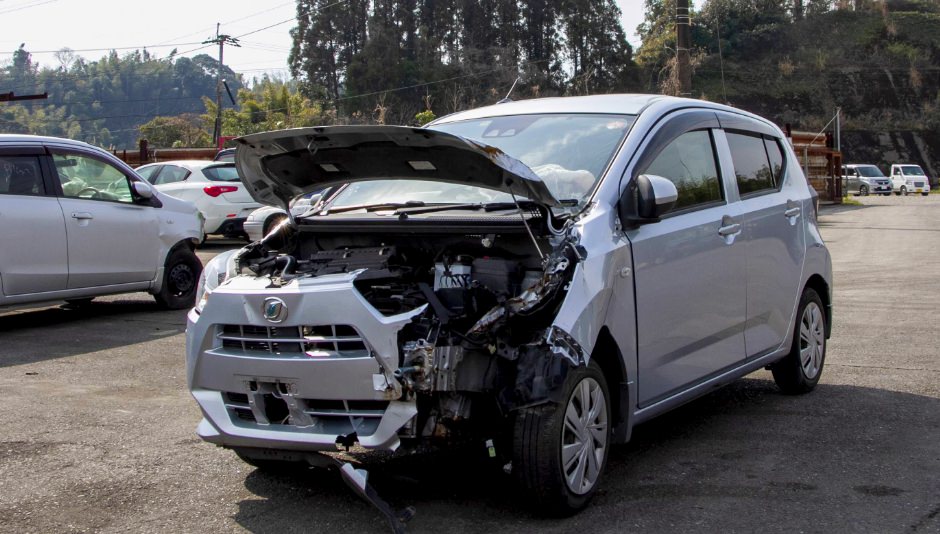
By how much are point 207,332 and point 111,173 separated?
666cm

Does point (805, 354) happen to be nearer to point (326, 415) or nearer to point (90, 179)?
point (326, 415)

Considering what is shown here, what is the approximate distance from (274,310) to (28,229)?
6.21 m

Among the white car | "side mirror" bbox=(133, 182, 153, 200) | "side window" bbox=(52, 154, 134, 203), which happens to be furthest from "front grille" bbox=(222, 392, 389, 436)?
the white car

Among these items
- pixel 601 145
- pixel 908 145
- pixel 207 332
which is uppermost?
pixel 601 145

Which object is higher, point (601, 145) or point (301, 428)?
point (601, 145)

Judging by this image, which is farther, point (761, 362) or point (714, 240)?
point (761, 362)

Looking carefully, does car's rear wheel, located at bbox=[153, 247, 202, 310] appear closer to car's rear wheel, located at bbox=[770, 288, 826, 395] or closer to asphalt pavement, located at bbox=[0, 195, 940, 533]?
asphalt pavement, located at bbox=[0, 195, 940, 533]

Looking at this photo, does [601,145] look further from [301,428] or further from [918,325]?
[918,325]

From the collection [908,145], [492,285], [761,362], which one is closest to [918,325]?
[761,362]

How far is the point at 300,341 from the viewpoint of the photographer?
14.6 ft

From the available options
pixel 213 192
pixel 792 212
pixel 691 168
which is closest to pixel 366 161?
pixel 691 168

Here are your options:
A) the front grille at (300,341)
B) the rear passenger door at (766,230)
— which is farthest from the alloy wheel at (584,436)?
the rear passenger door at (766,230)

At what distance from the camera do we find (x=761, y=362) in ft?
20.9

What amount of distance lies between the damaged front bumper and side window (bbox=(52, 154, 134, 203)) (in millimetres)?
6191
